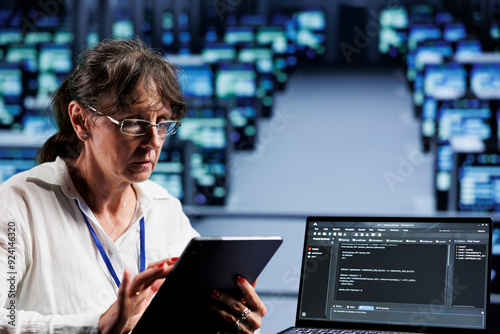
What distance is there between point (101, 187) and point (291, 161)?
5.79 ft

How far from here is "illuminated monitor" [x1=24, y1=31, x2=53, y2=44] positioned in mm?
3410

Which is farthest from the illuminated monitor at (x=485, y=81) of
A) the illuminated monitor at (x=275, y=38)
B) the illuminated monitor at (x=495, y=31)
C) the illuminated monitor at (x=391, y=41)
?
the illuminated monitor at (x=275, y=38)

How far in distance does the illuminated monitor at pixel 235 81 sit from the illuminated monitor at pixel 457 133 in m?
0.98

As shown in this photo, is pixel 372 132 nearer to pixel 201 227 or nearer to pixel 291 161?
pixel 291 161

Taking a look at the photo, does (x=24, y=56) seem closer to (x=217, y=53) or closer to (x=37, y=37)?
(x=37, y=37)

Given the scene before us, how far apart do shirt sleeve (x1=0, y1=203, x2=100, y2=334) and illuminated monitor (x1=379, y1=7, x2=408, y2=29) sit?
7.67 feet

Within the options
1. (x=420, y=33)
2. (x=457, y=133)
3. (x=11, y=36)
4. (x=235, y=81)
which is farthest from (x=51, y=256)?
(x=11, y=36)

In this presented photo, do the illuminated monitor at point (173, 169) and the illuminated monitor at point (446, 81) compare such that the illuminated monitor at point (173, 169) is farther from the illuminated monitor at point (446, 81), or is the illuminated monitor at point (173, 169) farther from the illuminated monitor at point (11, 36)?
the illuminated monitor at point (446, 81)

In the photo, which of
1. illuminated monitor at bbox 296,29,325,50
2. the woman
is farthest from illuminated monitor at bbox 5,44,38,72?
the woman

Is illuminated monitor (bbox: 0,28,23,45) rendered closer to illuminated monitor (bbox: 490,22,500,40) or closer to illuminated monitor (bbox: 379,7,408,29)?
illuminated monitor (bbox: 379,7,408,29)

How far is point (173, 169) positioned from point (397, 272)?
207cm

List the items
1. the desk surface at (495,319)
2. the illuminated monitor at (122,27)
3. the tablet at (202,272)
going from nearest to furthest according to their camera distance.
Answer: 1. the tablet at (202,272)
2. the desk surface at (495,319)
3. the illuminated monitor at (122,27)

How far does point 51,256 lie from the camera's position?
4.43ft

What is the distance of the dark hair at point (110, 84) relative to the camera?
4.51ft
